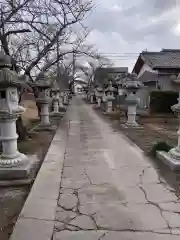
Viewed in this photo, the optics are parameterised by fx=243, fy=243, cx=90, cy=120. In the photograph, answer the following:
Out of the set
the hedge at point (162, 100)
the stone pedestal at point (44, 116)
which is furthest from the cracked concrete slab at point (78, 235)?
the hedge at point (162, 100)

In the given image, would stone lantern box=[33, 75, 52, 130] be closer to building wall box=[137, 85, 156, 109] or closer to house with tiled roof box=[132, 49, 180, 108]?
house with tiled roof box=[132, 49, 180, 108]

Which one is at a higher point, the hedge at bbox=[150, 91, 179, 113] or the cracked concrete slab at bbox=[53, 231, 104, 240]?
the hedge at bbox=[150, 91, 179, 113]

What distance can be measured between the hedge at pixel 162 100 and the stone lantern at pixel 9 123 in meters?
13.6

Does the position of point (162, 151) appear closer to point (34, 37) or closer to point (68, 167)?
point (68, 167)

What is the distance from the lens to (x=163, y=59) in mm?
21766

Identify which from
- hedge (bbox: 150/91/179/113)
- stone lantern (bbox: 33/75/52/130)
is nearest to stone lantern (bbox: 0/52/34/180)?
stone lantern (bbox: 33/75/52/130)

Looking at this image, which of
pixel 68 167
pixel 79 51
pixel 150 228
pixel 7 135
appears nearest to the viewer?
pixel 150 228

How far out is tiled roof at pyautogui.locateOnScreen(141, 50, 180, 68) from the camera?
19.7m

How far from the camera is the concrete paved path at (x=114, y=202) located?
2900 millimetres

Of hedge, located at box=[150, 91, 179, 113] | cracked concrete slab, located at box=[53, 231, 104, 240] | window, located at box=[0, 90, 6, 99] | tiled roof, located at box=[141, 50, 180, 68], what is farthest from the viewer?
tiled roof, located at box=[141, 50, 180, 68]

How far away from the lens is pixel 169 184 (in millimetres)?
4434

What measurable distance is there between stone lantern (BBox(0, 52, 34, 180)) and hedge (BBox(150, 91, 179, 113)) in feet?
44.5

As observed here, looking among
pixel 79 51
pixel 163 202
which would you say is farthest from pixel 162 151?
pixel 79 51

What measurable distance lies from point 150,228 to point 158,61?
1992 cm
